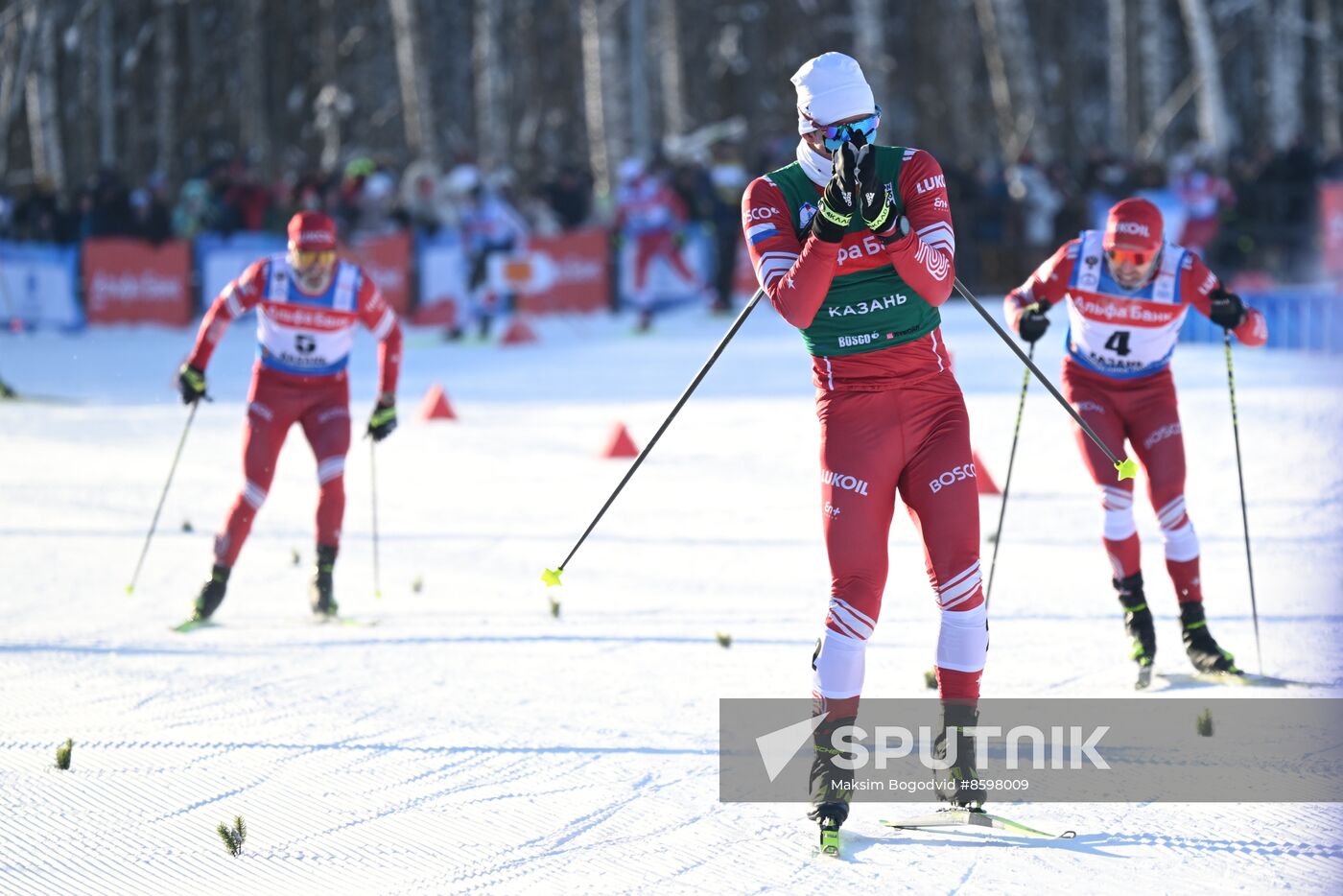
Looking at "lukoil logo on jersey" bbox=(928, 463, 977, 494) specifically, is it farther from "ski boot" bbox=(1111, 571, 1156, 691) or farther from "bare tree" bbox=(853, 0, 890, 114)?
"bare tree" bbox=(853, 0, 890, 114)

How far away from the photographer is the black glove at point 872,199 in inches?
186

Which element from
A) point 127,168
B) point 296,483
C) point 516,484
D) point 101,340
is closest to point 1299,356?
point 516,484

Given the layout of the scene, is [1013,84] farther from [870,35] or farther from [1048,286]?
[1048,286]

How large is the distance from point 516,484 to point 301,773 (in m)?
6.24

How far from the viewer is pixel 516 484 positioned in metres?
12.3

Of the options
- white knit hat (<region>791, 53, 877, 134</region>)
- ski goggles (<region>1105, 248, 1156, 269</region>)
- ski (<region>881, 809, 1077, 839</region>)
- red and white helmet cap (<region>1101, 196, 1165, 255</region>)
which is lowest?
ski (<region>881, 809, 1077, 839</region>)

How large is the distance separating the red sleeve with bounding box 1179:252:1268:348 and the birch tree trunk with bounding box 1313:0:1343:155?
101 feet

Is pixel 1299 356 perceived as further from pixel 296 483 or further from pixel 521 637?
pixel 521 637

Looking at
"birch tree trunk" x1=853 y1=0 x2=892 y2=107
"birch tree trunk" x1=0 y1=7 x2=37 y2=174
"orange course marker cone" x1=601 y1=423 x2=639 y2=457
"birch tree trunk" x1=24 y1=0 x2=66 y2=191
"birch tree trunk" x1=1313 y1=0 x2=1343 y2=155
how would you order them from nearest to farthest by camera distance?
"orange course marker cone" x1=601 y1=423 x2=639 y2=457
"birch tree trunk" x1=0 y1=7 x2=37 y2=174
"birch tree trunk" x1=853 y1=0 x2=892 y2=107
"birch tree trunk" x1=24 y1=0 x2=66 y2=191
"birch tree trunk" x1=1313 y1=0 x2=1343 y2=155

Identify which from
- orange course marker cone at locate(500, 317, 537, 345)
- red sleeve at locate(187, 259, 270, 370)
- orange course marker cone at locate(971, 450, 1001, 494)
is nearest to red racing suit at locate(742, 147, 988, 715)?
red sleeve at locate(187, 259, 270, 370)

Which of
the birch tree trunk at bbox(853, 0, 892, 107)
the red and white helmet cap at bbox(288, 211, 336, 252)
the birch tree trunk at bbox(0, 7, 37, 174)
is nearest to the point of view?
the red and white helmet cap at bbox(288, 211, 336, 252)

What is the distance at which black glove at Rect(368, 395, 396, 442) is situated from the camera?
8.84 metres

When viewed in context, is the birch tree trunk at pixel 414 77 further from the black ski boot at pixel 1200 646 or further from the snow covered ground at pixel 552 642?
the black ski boot at pixel 1200 646

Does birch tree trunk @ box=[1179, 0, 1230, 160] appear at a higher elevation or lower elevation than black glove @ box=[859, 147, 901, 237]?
higher
